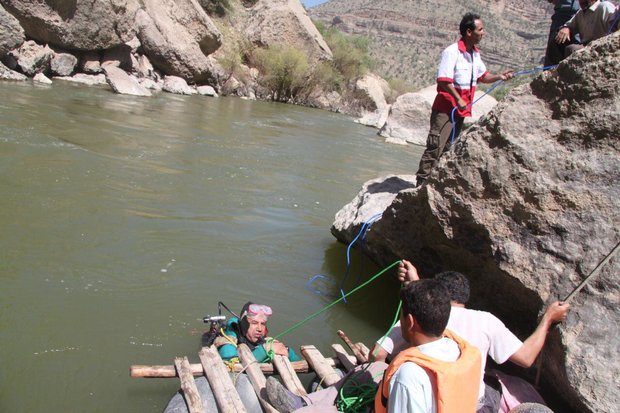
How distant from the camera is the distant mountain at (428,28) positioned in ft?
237

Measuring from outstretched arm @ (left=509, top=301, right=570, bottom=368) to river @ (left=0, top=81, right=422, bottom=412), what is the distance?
5.54ft

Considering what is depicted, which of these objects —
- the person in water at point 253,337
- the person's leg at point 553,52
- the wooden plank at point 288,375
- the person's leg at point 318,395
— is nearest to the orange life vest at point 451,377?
the person's leg at point 318,395

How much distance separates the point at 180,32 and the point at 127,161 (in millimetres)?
16286

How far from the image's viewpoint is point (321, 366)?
3.66 metres

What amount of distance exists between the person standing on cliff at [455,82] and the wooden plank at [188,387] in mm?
2532

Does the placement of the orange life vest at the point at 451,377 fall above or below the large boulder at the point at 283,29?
below

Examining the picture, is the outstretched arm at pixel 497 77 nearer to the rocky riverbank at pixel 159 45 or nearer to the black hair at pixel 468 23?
the black hair at pixel 468 23

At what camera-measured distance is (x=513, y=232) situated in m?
3.53

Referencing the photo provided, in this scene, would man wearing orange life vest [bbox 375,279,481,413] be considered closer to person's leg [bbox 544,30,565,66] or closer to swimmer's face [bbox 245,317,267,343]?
swimmer's face [bbox 245,317,267,343]

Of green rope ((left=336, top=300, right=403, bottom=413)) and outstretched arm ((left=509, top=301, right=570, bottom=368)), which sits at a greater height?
outstretched arm ((left=509, top=301, right=570, bottom=368))

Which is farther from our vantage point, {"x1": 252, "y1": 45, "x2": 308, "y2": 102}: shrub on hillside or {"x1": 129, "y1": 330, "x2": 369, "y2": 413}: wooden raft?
{"x1": 252, "y1": 45, "x2": 308, "y2": 102}: shrub on hillside

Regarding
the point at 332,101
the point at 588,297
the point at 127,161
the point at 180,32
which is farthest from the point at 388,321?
the point at 332,101

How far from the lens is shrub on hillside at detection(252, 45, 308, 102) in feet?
89.0

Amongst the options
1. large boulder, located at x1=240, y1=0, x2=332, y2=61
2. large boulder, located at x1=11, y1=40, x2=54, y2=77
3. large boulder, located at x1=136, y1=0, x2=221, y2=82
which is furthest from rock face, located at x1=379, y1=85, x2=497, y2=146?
large boulder, located at x1=240, y1=0, x2=332, y2=61
